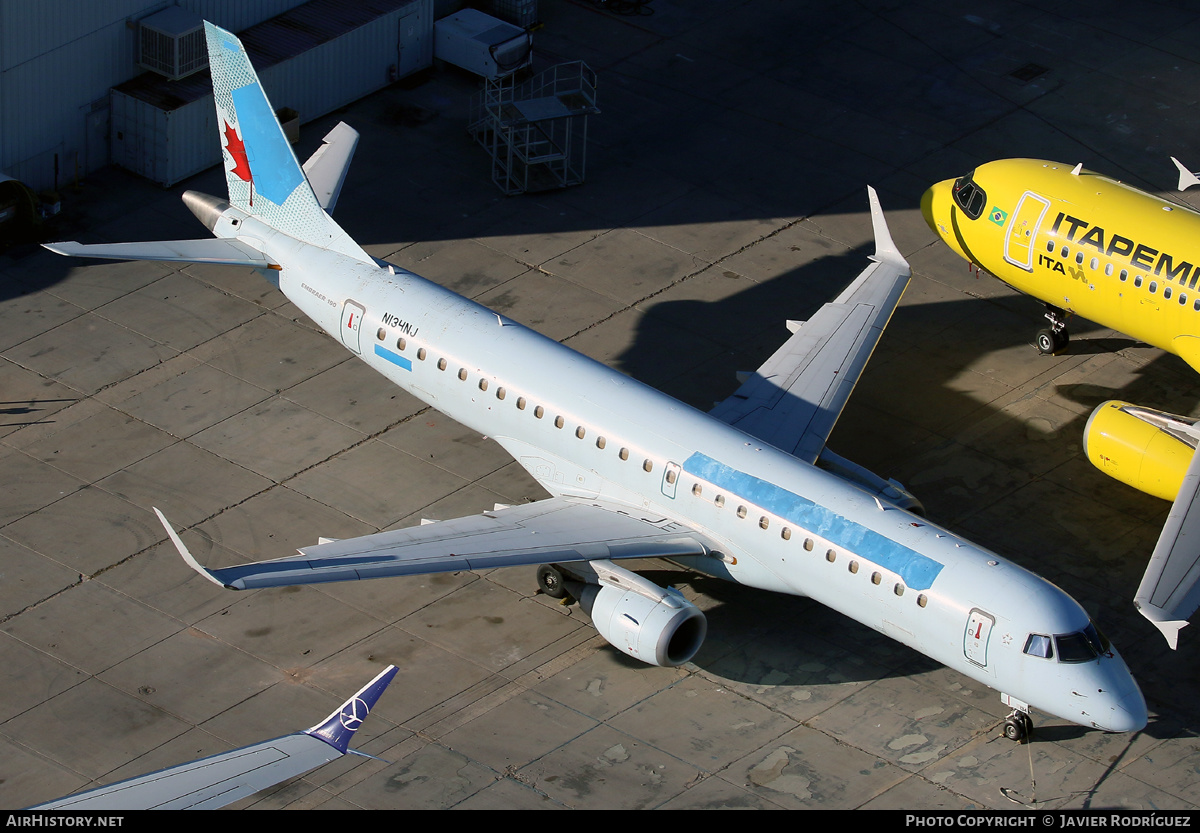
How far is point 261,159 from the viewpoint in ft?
134

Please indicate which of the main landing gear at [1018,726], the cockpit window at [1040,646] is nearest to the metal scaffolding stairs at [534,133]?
the main landing gear at [1018,726]

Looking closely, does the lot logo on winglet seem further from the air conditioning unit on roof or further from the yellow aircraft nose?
the yellow aircraft nose

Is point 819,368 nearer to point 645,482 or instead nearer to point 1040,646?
point 645,482

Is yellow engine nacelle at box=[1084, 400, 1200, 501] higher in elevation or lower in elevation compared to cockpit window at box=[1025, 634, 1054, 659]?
lower

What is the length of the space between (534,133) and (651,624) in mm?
24206

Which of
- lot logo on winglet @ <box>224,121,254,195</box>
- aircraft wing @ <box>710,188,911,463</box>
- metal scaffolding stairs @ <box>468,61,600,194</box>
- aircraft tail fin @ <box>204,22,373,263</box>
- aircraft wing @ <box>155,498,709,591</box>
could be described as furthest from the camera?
metal scaffolding stairs @ <box>468,61,600,194</box>

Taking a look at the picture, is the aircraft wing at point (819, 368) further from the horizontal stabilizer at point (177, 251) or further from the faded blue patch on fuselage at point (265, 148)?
the horizontal stabilizer at point (177, 251)

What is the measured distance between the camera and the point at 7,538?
3700 cm

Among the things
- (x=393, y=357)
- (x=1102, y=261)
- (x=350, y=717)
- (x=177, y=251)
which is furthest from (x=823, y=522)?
(x=177, y=251)

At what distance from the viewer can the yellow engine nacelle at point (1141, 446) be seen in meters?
37.9

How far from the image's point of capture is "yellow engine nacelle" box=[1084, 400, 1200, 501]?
1494 inches

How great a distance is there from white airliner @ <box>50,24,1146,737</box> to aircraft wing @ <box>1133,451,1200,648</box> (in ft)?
4.65

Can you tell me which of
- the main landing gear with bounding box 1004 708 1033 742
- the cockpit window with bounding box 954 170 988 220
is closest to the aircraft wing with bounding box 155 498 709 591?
the main landing gear with bounding box 1004 708 1033 742
